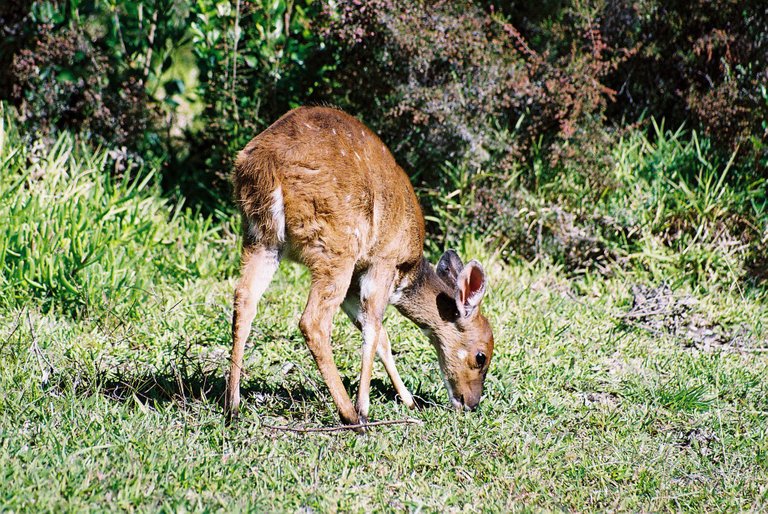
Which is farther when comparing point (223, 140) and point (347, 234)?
point (223, 140)

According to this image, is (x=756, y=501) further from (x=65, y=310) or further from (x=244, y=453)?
(x=65, y=310)

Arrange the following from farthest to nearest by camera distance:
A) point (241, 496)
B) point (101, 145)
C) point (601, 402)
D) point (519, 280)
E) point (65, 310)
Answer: point (101, 145)
point (519, 280)
point (65, 310)
point (601, 402)
point (241, 496)

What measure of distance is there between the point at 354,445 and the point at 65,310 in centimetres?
252

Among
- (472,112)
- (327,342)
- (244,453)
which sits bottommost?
(244,453)

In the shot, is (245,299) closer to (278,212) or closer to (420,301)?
Result: (278,212)

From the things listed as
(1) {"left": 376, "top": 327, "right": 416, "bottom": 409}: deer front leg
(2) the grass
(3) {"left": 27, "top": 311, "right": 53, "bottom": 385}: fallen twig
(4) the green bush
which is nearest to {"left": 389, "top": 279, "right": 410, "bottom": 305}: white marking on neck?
(1) {"left": 376, "top": 327, "right": 416, "bottom": 409}: deer front leg

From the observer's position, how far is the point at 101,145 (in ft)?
26.0

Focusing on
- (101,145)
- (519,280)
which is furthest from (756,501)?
(101,145)

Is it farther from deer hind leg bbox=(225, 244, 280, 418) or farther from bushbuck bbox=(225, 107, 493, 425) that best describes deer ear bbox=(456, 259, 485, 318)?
deer hind leg bbox=(225, 244, 280, 418)

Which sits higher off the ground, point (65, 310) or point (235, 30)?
point (235, 30)

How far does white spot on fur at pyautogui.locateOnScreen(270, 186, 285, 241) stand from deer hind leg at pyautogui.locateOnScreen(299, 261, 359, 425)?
0.26m

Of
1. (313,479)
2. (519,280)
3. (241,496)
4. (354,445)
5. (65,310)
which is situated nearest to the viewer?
(241,496)

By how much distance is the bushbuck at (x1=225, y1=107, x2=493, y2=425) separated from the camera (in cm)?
453

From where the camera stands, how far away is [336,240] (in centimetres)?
457
